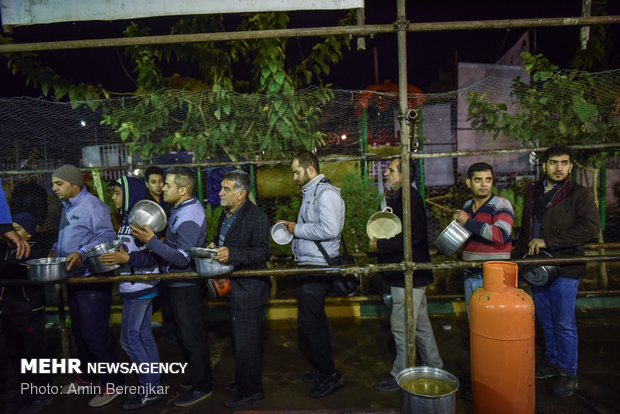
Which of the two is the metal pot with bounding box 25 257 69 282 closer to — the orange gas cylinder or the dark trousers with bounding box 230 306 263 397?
the dark trousers with bounding box 230 306 263 397

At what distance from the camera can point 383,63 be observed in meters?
11.9

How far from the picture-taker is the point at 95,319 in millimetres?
3367


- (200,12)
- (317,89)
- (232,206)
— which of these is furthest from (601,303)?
(200,12)

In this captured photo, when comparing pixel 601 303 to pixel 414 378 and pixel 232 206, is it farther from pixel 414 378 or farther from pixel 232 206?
pixel 232 206

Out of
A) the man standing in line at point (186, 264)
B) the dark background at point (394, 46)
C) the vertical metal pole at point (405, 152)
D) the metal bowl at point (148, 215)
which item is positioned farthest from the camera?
the dark background at point (394, 46)

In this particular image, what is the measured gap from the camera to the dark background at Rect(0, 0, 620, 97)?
6.77 m

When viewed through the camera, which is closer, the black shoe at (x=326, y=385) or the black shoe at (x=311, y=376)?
the black shoe at (x=326, y=385)

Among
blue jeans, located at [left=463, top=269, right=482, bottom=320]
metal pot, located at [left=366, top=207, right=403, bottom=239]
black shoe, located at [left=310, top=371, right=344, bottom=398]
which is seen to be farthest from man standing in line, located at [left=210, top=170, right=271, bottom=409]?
blue jeans, located at [left=463, top=269, right=482, bottom=320]

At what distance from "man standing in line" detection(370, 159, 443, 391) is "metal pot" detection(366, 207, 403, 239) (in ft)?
0.24

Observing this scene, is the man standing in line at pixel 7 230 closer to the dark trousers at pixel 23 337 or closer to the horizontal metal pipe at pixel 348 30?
the dark trousers at pixel 23 337

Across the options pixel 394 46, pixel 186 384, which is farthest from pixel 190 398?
pixel 394 46

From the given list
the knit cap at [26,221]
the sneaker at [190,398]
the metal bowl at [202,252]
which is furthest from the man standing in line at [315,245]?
the knit cap at [26,221]

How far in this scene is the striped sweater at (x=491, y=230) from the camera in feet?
10.6

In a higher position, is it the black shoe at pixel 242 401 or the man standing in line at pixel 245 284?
the man standing in line at pixel 245 284
